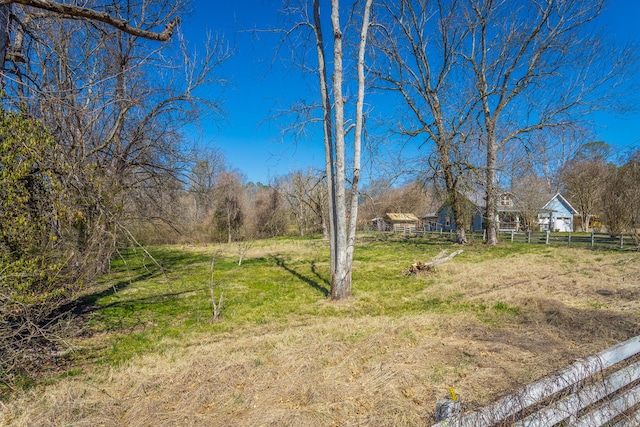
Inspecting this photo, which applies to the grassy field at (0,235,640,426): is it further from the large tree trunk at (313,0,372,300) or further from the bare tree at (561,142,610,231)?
the bare tree at (561,142,610,231)

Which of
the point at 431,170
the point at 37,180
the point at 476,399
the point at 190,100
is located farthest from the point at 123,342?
the point at 431,170

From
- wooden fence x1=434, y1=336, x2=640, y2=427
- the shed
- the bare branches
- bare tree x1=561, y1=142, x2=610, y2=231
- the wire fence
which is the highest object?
bare tree x1=561, y1=142, x2=610, y2=231

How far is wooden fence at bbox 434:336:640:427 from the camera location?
2123mm

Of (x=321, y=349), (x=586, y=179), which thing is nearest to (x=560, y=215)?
(x=586, y=179)

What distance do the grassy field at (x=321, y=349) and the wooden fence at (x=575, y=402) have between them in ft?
1.83

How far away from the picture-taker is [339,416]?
2795 millimetres

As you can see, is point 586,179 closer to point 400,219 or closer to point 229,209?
point 400,219

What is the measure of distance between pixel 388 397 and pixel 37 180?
14.6 feet

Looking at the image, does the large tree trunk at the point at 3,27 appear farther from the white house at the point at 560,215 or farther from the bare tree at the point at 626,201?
the white house at the point at 560,215

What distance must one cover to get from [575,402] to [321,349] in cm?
269

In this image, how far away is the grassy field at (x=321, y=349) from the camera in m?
2.94

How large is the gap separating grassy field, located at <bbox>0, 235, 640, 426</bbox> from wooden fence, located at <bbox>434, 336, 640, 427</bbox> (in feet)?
1.83

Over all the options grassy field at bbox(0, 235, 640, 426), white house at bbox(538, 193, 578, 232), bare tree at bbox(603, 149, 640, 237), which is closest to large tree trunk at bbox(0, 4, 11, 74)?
grassy field at bbox(0, 235, 640, 426)

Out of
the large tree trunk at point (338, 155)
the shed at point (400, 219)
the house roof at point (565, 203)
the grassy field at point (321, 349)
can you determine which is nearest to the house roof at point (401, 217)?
the shed at point (400, 219)
